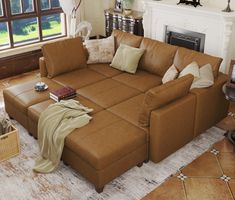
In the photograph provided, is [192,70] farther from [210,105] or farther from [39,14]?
[39,14]

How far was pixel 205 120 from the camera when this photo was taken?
13.2ft

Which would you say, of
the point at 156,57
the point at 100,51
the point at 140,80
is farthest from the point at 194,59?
the point at 100,51

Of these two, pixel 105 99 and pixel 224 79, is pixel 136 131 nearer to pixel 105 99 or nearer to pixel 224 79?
pixel 105 99

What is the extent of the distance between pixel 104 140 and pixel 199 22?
9.03 feet

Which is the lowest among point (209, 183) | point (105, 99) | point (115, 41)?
point (209, 183)

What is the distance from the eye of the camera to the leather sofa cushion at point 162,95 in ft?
10.8

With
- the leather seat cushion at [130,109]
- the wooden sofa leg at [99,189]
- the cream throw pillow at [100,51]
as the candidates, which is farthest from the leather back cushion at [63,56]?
the wooden sofa leg at [99,189]

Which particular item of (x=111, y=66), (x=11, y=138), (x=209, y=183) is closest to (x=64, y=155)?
(x=11, y=138)

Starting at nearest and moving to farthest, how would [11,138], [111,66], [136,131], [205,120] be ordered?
[136,131] < [11,138] < [205,120] < [111,66]

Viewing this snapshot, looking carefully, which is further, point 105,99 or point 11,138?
point 105,99

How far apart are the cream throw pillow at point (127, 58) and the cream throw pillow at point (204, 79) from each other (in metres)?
1.07

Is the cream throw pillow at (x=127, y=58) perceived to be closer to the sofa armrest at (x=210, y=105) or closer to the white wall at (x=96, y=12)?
the sofa armrest at (x=210, y=105)

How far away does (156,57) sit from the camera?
15.2ft

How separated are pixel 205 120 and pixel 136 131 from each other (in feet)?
3.40
